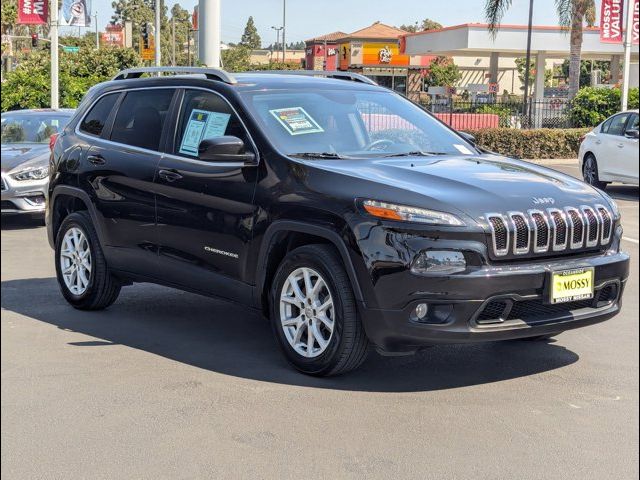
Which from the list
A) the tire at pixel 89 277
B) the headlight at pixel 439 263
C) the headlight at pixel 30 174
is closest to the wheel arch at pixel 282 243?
the headlight at pixel 439 263

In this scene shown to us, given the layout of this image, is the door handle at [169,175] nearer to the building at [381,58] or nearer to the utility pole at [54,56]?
the utility pole at [54,56]

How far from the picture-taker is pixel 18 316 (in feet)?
23.0

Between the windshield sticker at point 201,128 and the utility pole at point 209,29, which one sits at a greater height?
the utility pole at point 209,29

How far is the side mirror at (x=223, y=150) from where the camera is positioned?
575 centimetres

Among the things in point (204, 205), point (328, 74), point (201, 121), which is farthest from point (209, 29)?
point (204, 205)

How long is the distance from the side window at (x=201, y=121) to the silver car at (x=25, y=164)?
4964 mm

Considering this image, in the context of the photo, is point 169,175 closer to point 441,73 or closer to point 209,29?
point 209,29

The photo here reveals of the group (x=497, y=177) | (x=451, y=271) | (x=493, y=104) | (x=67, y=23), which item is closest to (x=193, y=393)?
(x=451, y=271)

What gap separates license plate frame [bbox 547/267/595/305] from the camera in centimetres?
514

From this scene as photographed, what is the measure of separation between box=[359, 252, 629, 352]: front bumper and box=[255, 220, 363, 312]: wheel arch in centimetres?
33

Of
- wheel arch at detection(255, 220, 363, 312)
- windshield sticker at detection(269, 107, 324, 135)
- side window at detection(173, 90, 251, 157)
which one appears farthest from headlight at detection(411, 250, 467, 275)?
side window at detection(173, 90, 251, 157)

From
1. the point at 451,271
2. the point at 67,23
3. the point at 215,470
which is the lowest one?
the point at 215,470

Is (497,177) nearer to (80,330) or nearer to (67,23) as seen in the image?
(80,330)

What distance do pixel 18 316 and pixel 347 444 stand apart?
340 centimetres
